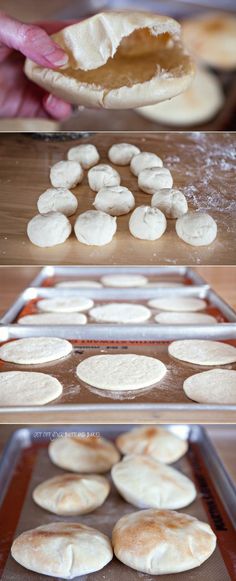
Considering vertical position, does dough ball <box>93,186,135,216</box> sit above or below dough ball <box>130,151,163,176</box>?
below

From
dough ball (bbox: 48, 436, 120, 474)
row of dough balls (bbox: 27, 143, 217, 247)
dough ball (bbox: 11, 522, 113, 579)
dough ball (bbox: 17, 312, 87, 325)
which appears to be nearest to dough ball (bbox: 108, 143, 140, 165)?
row of dough balls (bbox: 27, 143, 217, 247)

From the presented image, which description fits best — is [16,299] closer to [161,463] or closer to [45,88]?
[161,463]

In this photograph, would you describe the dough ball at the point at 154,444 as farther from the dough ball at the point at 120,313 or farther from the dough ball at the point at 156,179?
the dough ball at the point at 156,179

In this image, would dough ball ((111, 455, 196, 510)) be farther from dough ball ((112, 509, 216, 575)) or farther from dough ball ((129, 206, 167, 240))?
dough ball ((129, 206, 167, 240))

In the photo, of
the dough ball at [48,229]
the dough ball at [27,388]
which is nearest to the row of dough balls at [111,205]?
the dough ball at [48,229]

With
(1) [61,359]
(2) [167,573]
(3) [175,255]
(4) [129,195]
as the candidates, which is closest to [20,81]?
(4) [129,195]

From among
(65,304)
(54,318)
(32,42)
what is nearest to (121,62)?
(32,42)
